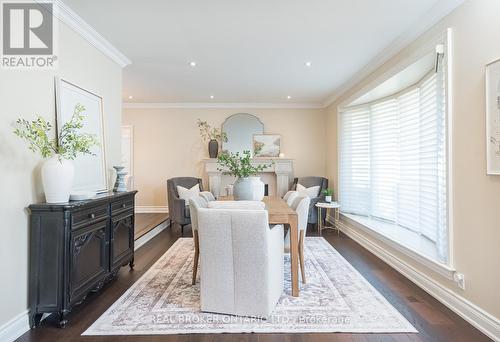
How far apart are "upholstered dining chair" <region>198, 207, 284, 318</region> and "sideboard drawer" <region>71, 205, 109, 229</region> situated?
996 mm

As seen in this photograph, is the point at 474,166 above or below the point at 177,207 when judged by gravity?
above

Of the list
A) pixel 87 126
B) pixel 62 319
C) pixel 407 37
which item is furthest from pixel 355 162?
pixel 62 319

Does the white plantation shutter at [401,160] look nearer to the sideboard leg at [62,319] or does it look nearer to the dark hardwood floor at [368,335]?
the dark hardwood floor at [368,335]

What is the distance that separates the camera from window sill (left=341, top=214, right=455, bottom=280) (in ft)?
8.75

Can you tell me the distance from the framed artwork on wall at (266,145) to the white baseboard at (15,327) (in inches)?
202

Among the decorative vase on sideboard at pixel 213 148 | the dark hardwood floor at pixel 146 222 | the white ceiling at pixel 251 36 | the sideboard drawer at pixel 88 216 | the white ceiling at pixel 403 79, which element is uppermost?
the white ceiling at pixel 251 36

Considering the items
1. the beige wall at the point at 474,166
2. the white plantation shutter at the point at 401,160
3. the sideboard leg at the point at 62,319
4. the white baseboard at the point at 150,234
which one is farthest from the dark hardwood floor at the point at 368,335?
the white baseboard at the point at 150,234

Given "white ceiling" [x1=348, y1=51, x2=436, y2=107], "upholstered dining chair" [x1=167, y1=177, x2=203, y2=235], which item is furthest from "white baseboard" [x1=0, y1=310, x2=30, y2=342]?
"white ceiling" [x1=348, y1=51, x2=436, y2=107]

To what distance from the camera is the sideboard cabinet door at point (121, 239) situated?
9.90 feet

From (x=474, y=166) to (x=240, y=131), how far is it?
4.98 meters

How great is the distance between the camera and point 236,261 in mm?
2273

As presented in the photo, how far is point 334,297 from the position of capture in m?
2.71

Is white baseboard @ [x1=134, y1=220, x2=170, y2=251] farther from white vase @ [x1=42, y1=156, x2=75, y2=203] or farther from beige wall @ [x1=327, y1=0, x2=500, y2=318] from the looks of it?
beige wall @ [x1=327, y1=0, x2=500, y2=318]

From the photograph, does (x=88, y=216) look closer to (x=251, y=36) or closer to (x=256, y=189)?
(x=256, y=189)
